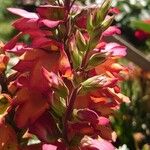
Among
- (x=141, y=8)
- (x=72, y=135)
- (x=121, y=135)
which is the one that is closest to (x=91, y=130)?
(x=72, y=135)

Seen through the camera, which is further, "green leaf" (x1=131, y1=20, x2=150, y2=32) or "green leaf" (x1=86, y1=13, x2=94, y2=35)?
"green leaf" (x1=131, y1=20, x2=150, y2=32)

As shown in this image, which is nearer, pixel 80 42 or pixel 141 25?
pixel 80 42

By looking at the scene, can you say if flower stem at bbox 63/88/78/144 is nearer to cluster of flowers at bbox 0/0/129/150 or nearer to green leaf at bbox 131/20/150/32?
cluster of flowers at bbox 0/0/129/150

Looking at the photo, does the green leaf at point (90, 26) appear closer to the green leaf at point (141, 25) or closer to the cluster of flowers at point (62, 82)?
the cluster of flowers at point (62, 82)

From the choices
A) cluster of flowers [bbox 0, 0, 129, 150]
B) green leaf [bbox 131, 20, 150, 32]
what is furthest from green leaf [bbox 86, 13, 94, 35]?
green leaf [bbox 131, 20, 150, 32]

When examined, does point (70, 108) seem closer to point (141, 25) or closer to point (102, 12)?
point (102, 12)

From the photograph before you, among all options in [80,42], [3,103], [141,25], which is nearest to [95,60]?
[80,42]

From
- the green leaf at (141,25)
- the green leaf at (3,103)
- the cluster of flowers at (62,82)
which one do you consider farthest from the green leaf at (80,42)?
the green leaf at (141,25)

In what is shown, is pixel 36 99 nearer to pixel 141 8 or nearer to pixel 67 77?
pixel 67 77
